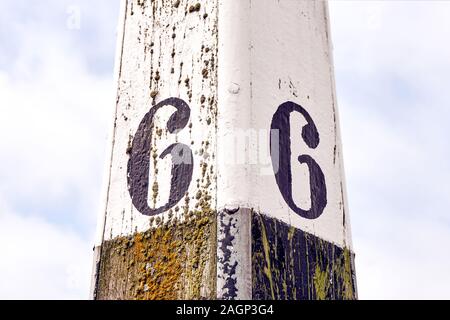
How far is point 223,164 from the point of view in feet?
5.18

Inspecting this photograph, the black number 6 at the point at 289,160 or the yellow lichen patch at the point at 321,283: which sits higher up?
the black number 6 at the point at 289,160

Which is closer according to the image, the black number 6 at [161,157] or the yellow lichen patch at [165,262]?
the yellow lichen patch at [165,262]

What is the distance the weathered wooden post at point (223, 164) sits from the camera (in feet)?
5.08

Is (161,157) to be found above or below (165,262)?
above

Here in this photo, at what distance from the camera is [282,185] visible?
5.41 ft

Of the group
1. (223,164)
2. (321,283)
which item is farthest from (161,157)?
(321,283)

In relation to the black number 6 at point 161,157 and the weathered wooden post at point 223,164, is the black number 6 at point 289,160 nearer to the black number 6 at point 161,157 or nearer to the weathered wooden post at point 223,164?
the weathered wooden post at point 223,164

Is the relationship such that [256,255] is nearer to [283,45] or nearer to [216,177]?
[216,177]

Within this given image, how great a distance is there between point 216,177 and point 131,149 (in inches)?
11.6

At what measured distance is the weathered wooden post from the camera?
1548mm

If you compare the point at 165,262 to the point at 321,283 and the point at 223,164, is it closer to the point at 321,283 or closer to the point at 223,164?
the point at 223,164

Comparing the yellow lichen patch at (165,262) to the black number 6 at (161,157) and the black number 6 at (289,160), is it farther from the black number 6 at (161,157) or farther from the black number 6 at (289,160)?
the black number 6 at (289,160)

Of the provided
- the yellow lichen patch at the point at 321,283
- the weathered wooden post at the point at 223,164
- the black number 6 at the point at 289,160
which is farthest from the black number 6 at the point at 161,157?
the yellow lichen patch at the point at 321,283
